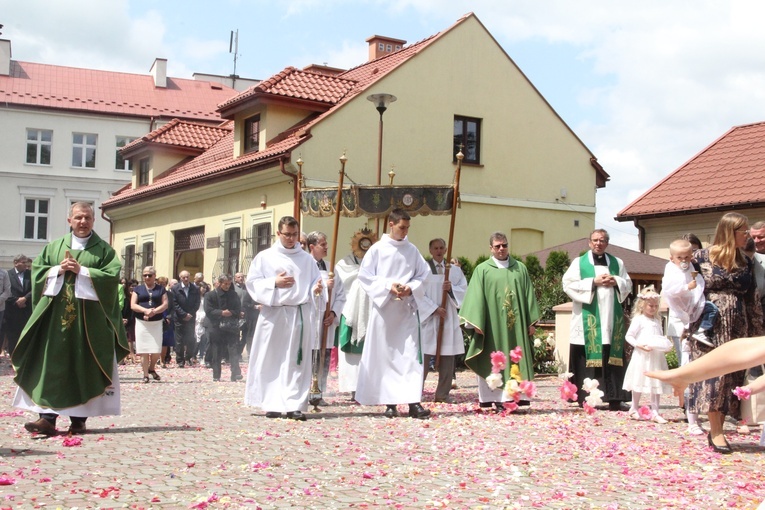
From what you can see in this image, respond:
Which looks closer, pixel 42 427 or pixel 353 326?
pixel 42 427

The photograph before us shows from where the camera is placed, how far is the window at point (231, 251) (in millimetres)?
28000

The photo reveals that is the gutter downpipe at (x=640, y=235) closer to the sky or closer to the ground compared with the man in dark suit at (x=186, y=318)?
closer to the sky

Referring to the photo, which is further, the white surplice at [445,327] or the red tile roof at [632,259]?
the red tile roof at [632,259]

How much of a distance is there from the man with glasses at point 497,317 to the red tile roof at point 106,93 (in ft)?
127

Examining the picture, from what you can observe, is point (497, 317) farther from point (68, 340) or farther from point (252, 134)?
point (252, 134)

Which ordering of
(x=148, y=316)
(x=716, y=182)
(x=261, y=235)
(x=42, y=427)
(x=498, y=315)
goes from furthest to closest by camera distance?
(x=261, y=235), (x=716, y=182), (x=148, y=316), (x=498, y=315), (x=42, y=427)

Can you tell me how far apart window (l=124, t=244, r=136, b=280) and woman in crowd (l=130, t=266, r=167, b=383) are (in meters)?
19.4

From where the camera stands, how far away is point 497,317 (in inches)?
454

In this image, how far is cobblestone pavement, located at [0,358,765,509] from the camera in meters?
6.17

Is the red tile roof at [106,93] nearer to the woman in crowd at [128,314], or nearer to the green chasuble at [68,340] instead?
the woman in crowd at [128,314]

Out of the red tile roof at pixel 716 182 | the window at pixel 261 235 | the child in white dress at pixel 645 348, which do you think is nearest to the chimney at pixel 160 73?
the window at pixel 261 235

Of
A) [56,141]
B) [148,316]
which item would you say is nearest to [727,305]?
[148,316]

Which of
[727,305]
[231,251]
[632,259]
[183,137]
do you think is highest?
[183,137]

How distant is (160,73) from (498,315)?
43137 millimetres
